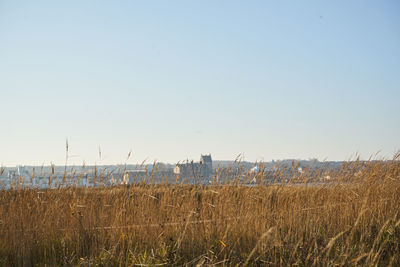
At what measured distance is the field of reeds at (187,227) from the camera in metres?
3.61

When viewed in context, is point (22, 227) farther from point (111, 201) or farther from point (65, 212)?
point (111, 201)

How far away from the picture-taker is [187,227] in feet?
14.0

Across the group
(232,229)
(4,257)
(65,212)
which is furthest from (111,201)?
(232,229)

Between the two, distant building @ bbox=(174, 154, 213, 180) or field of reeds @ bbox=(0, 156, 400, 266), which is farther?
distant building @ bbox=(174, 154, 213, 180)

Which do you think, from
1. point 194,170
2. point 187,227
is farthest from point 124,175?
point 187,227

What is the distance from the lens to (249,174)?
18.7 ft

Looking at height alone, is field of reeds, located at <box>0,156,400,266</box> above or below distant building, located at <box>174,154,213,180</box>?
below

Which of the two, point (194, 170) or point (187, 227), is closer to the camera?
point (187, 227)

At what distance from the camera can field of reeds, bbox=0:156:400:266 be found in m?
3.61

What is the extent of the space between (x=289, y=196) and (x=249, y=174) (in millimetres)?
697

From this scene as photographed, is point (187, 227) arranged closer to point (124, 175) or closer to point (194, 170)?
point (194, 170)

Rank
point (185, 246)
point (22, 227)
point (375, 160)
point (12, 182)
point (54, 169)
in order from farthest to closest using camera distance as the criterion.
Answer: point (375, 160) < point (12, 182) < point (54, 169) < point (22, 227) < point (185, 246)

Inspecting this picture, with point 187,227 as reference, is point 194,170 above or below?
above

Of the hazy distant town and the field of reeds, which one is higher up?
the hazy distant town
